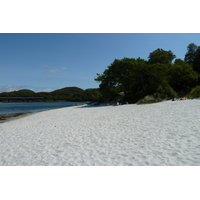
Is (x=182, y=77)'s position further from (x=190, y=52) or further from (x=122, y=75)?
(x=190, y=52)

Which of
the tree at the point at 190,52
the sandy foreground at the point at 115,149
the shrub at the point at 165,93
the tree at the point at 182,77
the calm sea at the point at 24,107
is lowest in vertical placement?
the calm sea at the point at 24,107

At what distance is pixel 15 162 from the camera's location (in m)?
4.36

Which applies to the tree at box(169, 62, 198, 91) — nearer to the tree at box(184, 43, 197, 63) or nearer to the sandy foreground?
the tree at box(184, 43, 197, 63)

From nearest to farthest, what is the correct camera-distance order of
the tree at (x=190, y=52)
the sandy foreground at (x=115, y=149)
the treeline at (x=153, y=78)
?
the sandy foreground at (x=115, y=149) → the treeline at (x=153, y=78) → the tree at (x=190, y=52)

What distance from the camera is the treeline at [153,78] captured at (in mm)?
23030

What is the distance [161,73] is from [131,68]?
6.07 m

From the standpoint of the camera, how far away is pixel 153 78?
25578mm

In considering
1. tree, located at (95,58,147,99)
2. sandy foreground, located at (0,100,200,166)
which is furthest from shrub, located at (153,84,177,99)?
sandy foreground, located at (0,100,200,166)

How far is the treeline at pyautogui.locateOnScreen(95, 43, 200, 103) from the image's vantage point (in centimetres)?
Result: 2303

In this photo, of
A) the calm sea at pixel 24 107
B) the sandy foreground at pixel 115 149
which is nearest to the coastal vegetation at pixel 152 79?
the sandy foreground at pixel 115 149

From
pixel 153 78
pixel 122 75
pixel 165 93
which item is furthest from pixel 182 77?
pixel 122 75

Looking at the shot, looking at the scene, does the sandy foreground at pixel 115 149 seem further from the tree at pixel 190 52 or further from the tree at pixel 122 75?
the tree at pixel 190 52
